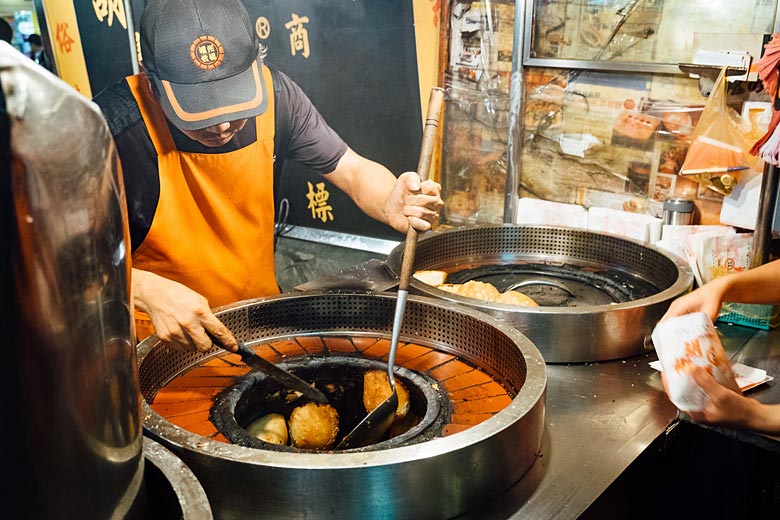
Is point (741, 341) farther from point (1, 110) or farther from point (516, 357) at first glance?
point (1, 110)

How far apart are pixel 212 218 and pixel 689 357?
2447 millimetres

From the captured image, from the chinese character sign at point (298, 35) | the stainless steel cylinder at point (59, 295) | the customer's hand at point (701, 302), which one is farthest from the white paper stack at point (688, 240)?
the stainless steel cylinder at point (59, 295)

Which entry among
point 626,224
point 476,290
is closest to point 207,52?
point 476,290

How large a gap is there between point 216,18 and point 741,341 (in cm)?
283

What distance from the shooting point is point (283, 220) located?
500 cm

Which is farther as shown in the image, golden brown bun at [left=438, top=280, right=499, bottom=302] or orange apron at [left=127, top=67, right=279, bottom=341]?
orange apron at [left=127, top=67, right=279, bottom=341]

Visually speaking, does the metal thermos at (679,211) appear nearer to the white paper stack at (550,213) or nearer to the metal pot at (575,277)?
the metal pot at (575,277)

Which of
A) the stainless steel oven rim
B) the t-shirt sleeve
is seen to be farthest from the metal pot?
the t-shirt sleeve

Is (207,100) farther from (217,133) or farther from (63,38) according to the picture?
(63,38)

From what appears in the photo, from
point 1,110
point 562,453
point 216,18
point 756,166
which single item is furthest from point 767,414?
point 216,18

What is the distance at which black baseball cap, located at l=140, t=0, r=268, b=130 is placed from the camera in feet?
10.0

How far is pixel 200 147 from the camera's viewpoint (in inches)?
129

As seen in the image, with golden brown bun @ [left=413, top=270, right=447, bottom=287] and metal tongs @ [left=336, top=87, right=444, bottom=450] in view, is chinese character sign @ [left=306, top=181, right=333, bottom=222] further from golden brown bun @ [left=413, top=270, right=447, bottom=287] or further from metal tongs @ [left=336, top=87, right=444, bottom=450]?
metal tongs @ [left=336, top=87, right=444, bottom=450]

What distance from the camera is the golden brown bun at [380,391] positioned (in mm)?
2316
